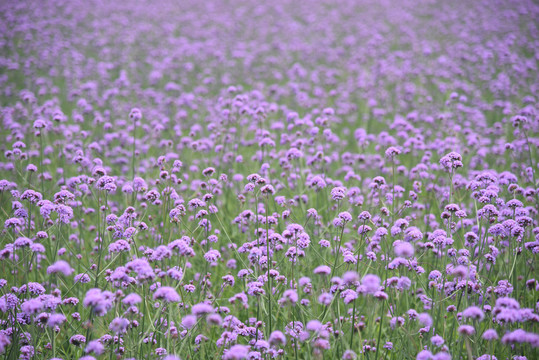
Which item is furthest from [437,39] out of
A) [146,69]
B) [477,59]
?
[146,69]

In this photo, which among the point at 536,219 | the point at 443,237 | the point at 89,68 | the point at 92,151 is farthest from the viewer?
the point at 89,68

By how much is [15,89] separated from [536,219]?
9.68m

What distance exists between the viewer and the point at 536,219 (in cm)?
450

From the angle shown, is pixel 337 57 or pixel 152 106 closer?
pixel 152 106

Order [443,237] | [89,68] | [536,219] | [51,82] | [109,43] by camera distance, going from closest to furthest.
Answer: [443,237] < [536,219] < [51,82] < [89,68] < [109,43]

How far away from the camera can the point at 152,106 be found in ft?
30.7

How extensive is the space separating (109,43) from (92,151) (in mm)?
8834

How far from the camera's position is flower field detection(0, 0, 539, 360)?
3.05m

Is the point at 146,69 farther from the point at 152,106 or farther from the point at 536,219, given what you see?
the point at 536,219

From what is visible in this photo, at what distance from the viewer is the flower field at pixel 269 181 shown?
3047mm

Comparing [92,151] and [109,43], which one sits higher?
[109,43]

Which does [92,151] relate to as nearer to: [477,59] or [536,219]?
[536,219]

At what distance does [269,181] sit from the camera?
17.1 ft

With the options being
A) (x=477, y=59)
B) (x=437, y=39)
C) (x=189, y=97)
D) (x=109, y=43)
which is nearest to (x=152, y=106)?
(x=189, y=97)
